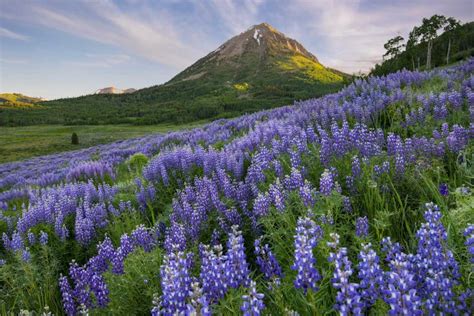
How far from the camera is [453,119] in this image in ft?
21.5

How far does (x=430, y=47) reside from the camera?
156 feet

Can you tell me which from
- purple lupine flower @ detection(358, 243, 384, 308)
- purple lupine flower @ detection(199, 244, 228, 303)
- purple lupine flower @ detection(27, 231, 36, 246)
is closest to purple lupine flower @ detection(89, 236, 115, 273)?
purple lupine flower @ detection(27, 231, 36, 246)

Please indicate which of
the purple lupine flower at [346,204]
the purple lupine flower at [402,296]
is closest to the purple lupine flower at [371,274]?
the purple lupine flower at [402,296]

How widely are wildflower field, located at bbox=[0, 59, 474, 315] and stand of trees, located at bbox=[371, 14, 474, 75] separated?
3412cm

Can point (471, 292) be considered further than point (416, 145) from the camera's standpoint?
No

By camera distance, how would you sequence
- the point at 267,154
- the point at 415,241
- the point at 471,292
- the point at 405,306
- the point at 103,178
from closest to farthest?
the point at 405,306 → the point at 471,292 → the point at 415,241 → the point at 267,154 → the point at 103,178

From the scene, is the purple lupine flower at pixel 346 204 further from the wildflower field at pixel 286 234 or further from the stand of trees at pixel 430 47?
the stand of trees at pixel 430 47

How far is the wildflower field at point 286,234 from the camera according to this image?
2412 mm

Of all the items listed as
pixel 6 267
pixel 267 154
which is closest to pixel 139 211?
pixel 6 267

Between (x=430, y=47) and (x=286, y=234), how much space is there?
177ft

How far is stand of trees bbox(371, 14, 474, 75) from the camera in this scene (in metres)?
44.6

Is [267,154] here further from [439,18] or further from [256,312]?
[439,18]

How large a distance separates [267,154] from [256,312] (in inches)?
161

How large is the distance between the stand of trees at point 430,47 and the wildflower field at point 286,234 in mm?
34121
